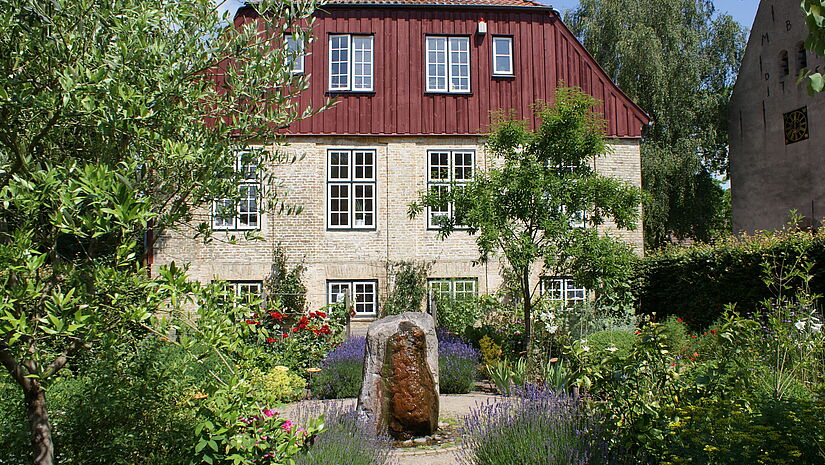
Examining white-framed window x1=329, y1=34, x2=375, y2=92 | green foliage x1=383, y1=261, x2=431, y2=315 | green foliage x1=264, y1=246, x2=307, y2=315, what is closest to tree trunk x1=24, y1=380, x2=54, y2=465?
Answer: green foliage x1=264, y1=246, x2=307, y2=315

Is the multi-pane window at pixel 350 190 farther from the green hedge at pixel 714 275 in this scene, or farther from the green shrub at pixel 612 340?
the green shrub at pixel 612 340

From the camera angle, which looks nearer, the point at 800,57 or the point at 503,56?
the point at 503,56

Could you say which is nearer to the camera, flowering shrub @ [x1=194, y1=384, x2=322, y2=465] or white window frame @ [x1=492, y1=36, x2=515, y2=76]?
flowering shrub @ [x1=194, y1=384, x2=322, y2=465]

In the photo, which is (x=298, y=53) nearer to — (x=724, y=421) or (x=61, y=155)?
(x=61, y=155)

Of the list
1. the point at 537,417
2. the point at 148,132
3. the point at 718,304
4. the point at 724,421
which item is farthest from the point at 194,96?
the point at 718,304

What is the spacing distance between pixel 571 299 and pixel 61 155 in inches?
540

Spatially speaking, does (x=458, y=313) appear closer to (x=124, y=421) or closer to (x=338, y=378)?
(x=338, y=378)

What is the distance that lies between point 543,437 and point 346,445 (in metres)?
1.55

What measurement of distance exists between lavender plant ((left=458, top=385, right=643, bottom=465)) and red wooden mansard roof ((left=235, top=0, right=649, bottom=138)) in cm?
1138

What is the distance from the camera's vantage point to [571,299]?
52.5 feet

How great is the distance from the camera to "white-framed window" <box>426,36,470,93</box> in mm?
16203

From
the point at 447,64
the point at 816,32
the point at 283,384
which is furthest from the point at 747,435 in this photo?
the point at 447,64

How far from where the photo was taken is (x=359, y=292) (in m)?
15.7

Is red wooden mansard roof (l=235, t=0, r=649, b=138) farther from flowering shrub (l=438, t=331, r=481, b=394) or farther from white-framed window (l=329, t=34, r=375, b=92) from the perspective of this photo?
flowering shrub (l=438, t=331, r=481, b=394)
